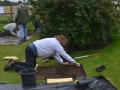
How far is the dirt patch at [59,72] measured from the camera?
6.77m

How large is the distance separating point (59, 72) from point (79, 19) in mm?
2176

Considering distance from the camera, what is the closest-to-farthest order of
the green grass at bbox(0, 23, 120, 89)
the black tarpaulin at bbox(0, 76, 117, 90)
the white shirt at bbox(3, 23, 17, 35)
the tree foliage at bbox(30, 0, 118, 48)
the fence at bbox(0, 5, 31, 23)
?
the black tarpaulin at bbox(0, 76, 117, 90) < the green grass at bbox(0, 23, 120, 89) < the tree foliage at bbox(30, 0, 118, 48) < the white shirt at bbox(3, 23, 17, 35) < the fence at bbox(0, 5, 31, 23)

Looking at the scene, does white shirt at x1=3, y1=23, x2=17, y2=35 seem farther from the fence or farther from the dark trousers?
the dark trousers

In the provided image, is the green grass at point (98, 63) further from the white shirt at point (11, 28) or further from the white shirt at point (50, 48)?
the white shirt at point (11, 28)

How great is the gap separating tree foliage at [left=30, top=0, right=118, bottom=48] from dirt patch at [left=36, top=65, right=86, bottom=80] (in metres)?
1.48

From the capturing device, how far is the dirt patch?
6766 mm

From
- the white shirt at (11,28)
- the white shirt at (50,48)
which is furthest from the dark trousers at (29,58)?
the white shirt at (11,28)

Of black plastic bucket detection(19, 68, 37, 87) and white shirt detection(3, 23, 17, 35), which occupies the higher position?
black plastic bucket detection(19, 68, 37, 87)

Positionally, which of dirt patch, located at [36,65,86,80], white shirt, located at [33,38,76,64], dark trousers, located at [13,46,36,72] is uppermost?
white shirt, located at [33,38,76,64]

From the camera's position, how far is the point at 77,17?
8523mm

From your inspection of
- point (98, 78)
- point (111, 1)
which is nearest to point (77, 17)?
point (111, 1)

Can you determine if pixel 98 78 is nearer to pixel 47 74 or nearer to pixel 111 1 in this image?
pixel 47 74

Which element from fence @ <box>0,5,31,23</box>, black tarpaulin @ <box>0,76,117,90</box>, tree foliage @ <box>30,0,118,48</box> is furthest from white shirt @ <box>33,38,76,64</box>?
fence @ <box>0,5,31,23</box>

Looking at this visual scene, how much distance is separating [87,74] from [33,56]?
1.44 meters
